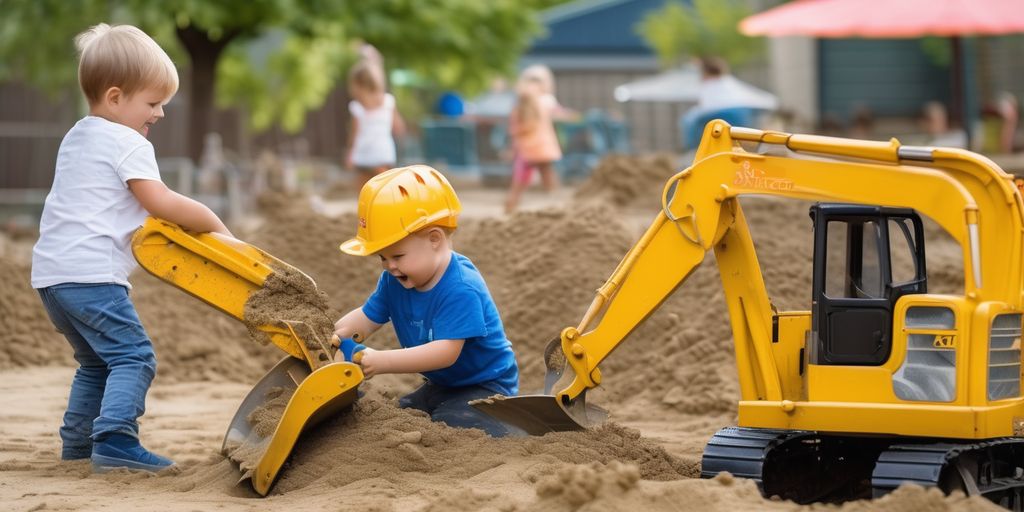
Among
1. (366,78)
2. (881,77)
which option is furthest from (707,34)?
(366,78)

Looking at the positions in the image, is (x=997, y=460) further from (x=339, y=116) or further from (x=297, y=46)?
(x=339, y=116)

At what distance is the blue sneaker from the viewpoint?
17.9 feet

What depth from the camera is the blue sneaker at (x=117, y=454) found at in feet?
17.9

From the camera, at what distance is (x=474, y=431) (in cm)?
548

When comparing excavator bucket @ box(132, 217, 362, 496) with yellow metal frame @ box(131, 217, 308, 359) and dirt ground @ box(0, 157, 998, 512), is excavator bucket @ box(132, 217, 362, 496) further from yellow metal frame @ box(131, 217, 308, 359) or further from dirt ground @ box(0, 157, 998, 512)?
dirt ground @ box(0, 157, 998, 512)

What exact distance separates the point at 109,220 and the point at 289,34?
582 inches

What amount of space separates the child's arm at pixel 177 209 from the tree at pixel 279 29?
1037 cm

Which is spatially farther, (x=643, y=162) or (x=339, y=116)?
(x=339, y=116)

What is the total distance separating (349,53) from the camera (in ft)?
82.0

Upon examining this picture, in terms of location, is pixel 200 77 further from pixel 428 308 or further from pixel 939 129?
pixel 428 308

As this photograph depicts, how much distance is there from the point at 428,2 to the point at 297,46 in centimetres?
361

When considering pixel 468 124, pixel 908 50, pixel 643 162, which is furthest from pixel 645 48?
pixel 643 162

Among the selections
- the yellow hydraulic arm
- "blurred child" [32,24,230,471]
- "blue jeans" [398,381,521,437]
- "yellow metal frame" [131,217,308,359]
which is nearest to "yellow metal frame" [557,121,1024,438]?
the yellow hydraulic arm

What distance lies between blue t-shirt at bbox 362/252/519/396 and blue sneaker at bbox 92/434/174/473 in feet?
3.47
